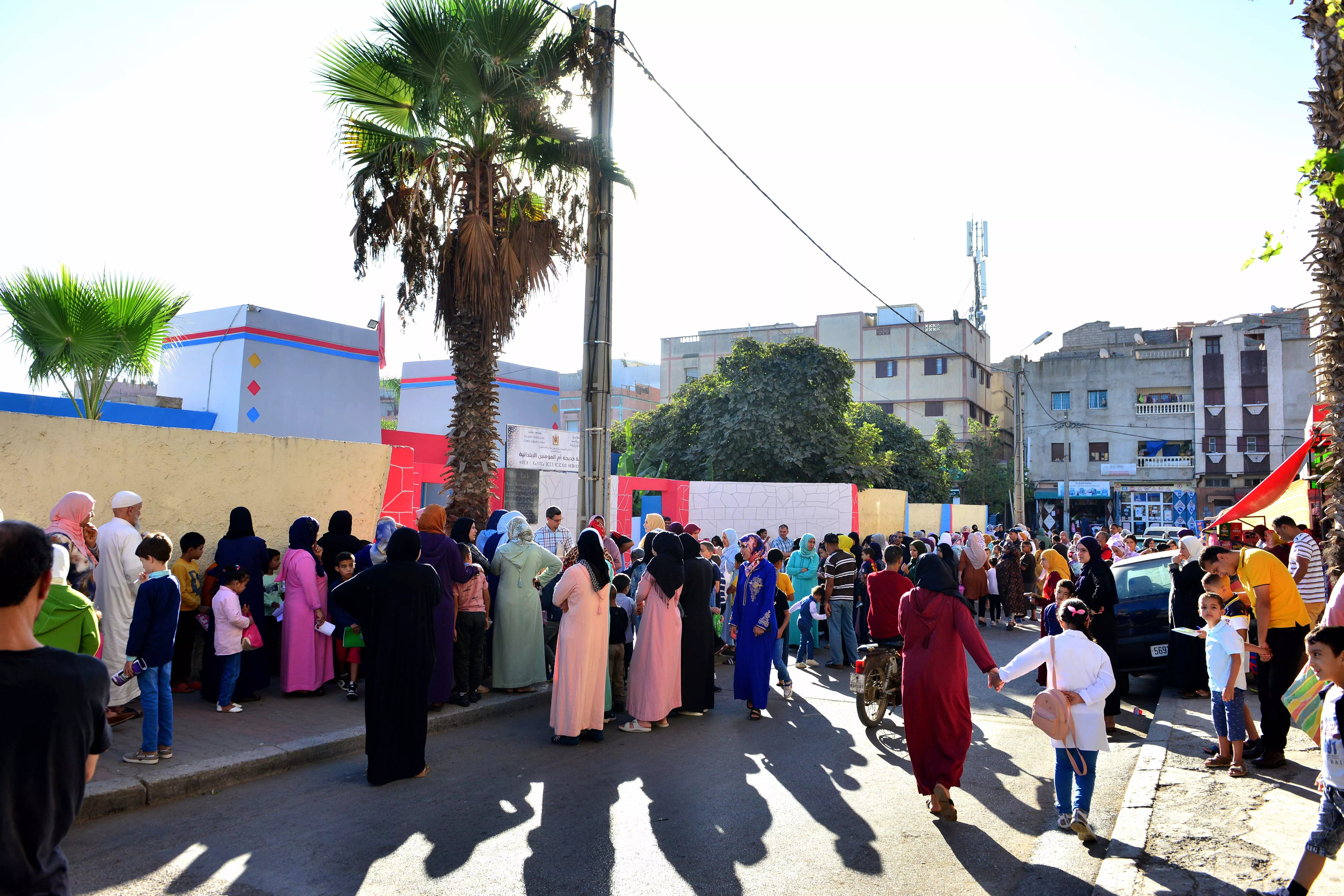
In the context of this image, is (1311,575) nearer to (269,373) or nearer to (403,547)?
(403,547)

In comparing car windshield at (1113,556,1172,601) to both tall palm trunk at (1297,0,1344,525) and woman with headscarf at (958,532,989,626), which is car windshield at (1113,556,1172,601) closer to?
tall palm trunk at (1297,0,1344,525)

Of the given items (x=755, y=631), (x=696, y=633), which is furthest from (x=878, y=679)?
(x=696, y=633)

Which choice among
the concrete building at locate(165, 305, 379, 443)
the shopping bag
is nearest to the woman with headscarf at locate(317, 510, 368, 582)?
the concrete building at locate(165, 305, 379, 443)

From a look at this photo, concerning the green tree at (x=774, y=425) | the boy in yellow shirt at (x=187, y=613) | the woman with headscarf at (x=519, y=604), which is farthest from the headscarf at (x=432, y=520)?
the green tree at (x=774, y=425)

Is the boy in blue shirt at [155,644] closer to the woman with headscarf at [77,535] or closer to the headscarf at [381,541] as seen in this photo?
the woman with headscarf at [77,535]

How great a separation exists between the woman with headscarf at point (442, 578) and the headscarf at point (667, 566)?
5.54 ft

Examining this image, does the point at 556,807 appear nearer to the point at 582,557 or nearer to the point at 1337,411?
the point at 582,557

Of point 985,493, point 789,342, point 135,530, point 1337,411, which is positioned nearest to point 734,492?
point 789,342

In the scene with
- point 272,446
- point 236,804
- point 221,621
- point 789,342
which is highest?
point 789,342

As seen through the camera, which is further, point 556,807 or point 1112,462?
point 1112,462

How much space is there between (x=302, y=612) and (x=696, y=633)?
151 inches

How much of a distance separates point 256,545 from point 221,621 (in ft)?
3.34

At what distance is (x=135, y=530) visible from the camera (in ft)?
24.1

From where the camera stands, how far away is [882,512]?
28750mm
